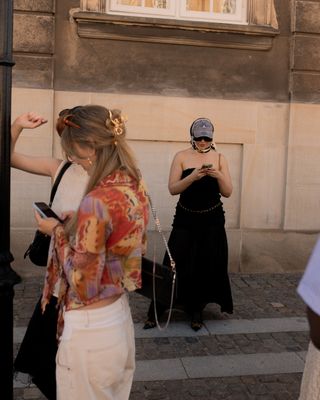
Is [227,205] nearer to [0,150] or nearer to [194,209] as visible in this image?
[194,209]

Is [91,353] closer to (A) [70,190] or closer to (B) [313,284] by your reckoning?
(A) [70,190]

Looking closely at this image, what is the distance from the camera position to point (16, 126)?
287cm

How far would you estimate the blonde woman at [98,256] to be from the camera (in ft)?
7.04

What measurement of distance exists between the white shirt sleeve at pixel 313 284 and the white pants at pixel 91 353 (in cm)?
107

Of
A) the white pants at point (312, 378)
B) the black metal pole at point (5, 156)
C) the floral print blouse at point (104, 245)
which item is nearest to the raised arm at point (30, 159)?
the black metal pole at point (5, 156)

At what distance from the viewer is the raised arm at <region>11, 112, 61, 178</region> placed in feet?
9.41

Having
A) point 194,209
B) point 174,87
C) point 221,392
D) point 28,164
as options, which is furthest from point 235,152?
point 28,164

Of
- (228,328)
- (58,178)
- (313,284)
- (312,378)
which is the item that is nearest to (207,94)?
(228,328)

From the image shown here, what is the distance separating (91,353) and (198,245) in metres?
2.88

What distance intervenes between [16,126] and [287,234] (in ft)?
17.5

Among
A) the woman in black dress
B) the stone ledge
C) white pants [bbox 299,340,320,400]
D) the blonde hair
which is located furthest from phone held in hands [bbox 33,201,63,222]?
the stone ledge

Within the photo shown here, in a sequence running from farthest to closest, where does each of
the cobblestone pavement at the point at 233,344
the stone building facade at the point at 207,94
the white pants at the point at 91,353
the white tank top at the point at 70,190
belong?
the stone building facade at the point at 207,94, the cobblestone pavement at the point at 233,344, the white tank top at the point at 70,190, the white pants at the point at 91,353

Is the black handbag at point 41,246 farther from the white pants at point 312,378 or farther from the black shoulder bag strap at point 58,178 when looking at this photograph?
the white pants at point 312,378

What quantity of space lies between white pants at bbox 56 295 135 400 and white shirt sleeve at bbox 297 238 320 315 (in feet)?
3.50
